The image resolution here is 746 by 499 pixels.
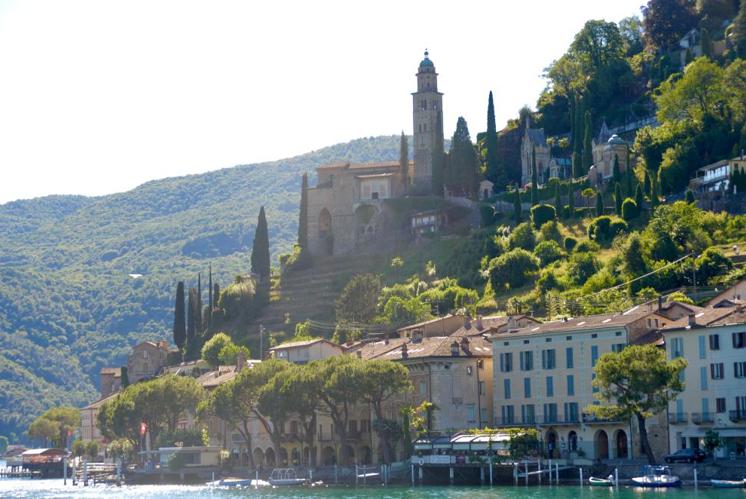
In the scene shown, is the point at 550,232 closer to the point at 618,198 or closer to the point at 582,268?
the point at 618,198

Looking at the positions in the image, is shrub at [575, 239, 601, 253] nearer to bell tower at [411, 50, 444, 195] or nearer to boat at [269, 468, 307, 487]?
boat at [269, 468, 307, 487]

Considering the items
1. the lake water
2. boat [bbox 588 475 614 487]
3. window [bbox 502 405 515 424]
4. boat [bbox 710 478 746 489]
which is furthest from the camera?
window [bbox 502 405 515 424]

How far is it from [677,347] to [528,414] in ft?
45.0

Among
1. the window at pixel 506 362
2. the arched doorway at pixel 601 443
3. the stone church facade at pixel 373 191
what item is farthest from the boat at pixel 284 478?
the stone church facade at pixel 373 191

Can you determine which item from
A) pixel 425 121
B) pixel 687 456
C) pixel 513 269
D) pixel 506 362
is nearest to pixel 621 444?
pixel 687 456

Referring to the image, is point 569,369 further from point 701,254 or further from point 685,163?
point 685,163

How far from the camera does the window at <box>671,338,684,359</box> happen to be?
96.1m

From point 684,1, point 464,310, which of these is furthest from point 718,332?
point 684,1

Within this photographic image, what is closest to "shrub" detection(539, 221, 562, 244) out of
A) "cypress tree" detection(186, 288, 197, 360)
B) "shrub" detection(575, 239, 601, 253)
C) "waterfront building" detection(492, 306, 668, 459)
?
"shrub" detection(575, 239, 601, 253)

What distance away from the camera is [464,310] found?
5527 inches

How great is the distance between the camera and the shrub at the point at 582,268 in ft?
449

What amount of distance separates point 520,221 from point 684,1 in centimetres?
4789

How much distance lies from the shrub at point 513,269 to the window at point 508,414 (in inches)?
1519

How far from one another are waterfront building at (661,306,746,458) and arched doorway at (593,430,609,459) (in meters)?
6.57
